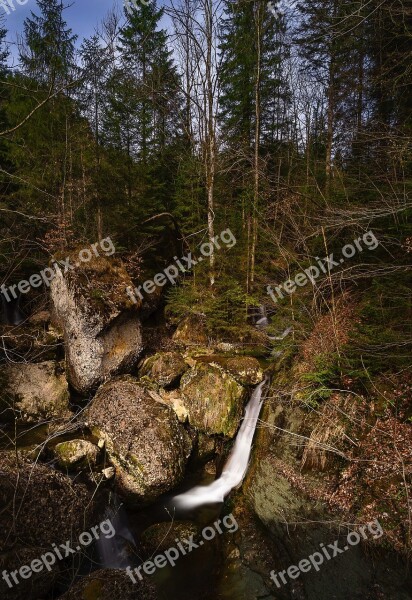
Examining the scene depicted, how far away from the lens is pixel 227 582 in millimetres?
A: 5441

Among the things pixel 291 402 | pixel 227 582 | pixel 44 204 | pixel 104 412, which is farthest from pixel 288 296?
pixel 44 204

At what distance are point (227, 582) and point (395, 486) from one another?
323 centimetres

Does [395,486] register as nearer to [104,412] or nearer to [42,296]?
[104,412]

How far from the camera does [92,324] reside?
9.11m

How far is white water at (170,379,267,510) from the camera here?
7242 mm

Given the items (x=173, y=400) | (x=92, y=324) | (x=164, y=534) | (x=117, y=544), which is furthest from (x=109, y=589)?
(x=92, y=324)
